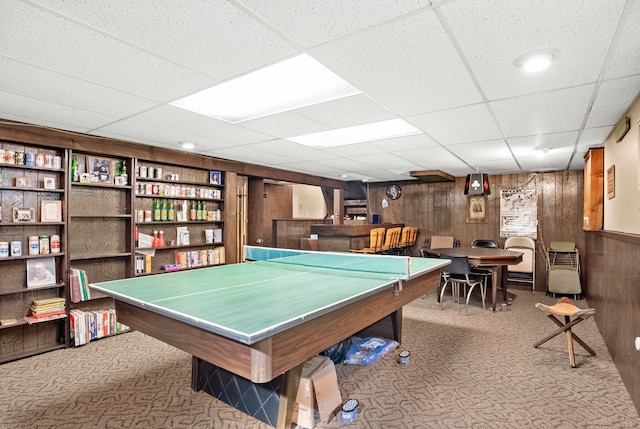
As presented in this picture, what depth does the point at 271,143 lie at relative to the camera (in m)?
4.20

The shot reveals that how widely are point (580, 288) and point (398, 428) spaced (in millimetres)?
5240

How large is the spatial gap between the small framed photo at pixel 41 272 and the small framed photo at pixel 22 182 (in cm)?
75

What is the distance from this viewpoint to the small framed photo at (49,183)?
3643 mm

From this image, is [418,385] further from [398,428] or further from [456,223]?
[456,223]

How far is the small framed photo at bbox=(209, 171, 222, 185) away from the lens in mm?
5295

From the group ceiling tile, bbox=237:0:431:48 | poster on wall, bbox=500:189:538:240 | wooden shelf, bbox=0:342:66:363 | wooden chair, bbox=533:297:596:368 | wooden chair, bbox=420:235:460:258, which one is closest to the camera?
ceiling tile, bbox=237:0:431:48

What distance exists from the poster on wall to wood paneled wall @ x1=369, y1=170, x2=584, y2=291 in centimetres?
8

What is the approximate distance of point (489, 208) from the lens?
7.24 m

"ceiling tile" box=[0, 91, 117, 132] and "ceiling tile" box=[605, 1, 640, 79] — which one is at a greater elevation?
"ceiling tile" box=[0, 91, 117, 132]

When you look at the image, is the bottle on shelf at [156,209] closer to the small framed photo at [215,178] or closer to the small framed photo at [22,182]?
the small framed photo at [215,178]

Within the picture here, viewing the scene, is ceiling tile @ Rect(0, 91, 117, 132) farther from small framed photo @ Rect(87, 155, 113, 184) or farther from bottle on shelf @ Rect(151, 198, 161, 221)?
bottle on shelf @ Rect(151, 198, 161, 221)

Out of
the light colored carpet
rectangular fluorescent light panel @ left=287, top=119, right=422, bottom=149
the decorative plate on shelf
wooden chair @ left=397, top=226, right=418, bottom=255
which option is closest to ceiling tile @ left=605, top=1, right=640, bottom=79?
rectangular fluorescent light panel @ left=287, top=119, right=422, bottom=149

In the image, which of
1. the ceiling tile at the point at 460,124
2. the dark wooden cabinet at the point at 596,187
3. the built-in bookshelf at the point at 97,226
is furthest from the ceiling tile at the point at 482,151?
the built-in bookshelf at the point at 97,226

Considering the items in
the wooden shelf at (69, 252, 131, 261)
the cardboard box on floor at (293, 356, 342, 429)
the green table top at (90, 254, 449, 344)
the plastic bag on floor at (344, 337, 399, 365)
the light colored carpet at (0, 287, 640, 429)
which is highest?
the wooden shelf at (69, 252, 131, 261)
